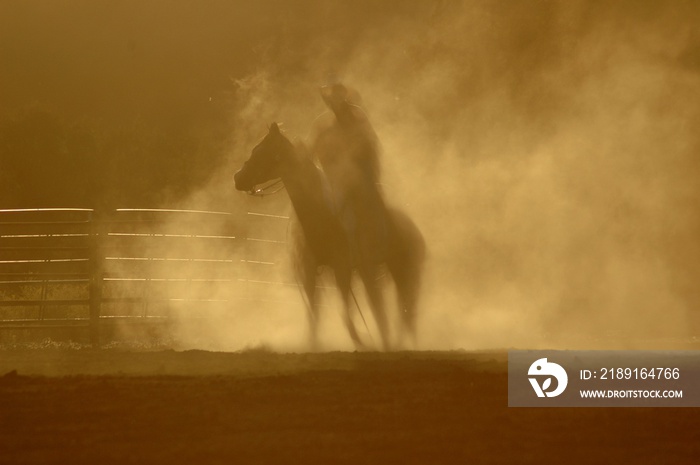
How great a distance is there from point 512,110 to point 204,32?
4705 centimetres

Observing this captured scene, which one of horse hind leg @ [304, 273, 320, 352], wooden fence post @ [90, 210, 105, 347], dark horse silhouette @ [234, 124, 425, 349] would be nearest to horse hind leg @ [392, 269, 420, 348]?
dark horse silhouette @ [234, 124, 425, 349]

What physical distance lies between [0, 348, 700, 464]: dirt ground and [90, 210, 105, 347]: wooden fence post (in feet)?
13.1

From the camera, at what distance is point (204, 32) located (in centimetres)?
6769

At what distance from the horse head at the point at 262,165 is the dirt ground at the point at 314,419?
8.07 ft

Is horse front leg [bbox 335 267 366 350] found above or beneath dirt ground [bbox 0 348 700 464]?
above

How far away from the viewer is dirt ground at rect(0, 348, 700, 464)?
6.42 meters

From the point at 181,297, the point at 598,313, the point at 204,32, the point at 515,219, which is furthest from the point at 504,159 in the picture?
the point at 204,32

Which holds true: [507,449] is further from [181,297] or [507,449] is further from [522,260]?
[522,260]

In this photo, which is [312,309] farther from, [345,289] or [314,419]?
[314,419]

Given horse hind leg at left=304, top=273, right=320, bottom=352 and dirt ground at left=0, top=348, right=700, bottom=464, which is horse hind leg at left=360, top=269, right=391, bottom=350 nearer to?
horse hind leg at left=304, top=273, right=320, bottom=352

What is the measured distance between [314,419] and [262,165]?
5.15 meters

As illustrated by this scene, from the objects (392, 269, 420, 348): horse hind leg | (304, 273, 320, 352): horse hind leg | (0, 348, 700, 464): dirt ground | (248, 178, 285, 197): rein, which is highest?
(248, 178, 285, 197): rein

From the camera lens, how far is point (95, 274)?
47.8 feet

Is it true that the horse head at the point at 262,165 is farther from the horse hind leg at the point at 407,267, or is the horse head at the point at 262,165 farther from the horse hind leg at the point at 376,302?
the horse hind leg at the point at 407,267
